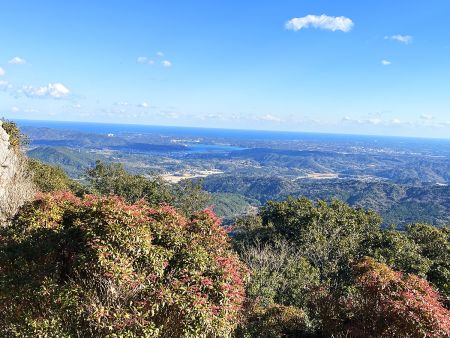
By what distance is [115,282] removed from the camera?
8.34 metres

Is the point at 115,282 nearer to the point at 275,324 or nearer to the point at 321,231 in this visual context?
the point at 275,324

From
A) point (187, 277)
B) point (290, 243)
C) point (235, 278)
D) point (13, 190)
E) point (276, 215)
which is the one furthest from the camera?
point (276, 215)

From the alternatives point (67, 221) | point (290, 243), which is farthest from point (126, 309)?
point (290, 243)

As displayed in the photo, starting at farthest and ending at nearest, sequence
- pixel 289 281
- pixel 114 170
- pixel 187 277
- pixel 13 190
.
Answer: pixel 114 170, pixel 289 281, pixel 13 190, pixel 187 277

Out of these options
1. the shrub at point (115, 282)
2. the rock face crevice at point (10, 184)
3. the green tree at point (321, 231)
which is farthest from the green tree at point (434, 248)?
the rock face crevice at point (10, 184)

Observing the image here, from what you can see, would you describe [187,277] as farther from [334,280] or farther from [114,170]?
[114,170]

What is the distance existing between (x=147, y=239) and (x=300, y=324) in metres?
9.08

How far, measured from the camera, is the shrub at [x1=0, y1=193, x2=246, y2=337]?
26.9 feet

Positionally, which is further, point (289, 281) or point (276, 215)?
point (276, 215)

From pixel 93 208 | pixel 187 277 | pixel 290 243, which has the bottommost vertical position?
pixel 290 243

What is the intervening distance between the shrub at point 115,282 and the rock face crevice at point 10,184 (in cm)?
742

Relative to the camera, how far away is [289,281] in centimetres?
2216

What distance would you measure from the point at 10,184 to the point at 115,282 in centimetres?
1784

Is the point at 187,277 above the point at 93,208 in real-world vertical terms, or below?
below
